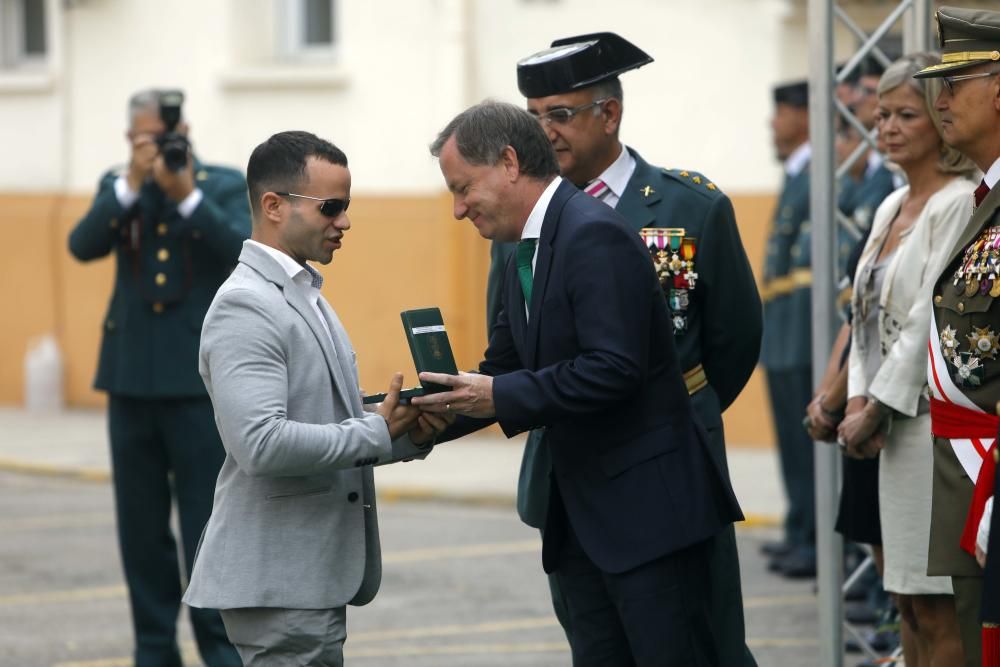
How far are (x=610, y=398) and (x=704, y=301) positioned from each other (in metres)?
1.23

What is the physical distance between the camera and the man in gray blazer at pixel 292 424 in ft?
14.1

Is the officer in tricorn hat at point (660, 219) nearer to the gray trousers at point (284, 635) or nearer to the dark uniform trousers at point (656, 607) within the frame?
the dark uniform trousers at point (656, 607)

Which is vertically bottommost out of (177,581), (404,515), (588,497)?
(404,515)

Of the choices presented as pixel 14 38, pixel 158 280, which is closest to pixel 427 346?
pixel 158 280

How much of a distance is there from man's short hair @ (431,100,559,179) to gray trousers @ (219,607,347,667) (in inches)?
48.1

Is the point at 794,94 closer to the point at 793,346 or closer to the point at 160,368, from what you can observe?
the point at 793,346

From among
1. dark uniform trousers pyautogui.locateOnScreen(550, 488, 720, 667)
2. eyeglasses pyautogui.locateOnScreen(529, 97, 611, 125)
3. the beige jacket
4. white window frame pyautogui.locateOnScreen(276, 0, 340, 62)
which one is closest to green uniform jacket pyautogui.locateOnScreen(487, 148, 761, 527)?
eyeglasses pyautogui.locateOnScreen(529, 97, 611, 125)

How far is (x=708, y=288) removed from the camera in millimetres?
5266

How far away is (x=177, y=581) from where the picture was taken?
6.86 metres

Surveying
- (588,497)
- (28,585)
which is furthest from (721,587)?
(28,585)

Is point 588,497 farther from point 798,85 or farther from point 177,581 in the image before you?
point 798,85

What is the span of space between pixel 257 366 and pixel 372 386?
10.2 m

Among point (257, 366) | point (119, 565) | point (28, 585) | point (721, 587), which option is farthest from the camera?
point (119, 565)

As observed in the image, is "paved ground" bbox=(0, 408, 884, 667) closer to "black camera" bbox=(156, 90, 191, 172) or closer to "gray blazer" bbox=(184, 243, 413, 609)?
"black camera" bbox=(156, 90, 191, 172)
